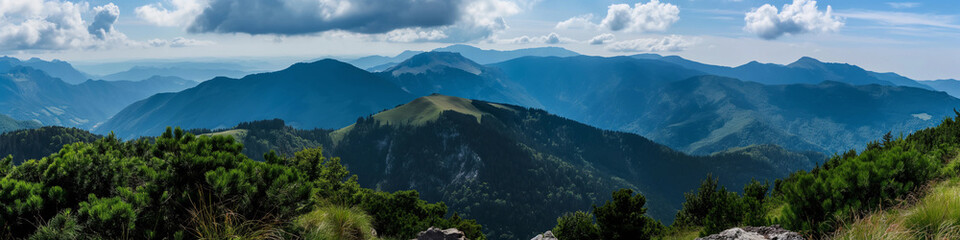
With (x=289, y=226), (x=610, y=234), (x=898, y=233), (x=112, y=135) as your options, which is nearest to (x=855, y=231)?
(x=898, y=233)

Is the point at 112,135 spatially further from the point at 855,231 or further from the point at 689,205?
the point at 689,205

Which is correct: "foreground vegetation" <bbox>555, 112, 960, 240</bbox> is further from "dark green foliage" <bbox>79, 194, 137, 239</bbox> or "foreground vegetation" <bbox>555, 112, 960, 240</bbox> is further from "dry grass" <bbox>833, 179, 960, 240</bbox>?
"dark green foliage" <bbox>79, 194, 137, 239</bbox>

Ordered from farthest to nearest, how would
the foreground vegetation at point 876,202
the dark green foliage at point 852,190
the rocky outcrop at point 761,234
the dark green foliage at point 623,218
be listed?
the dark green foliage at point 623,218 < the dark green foliage at point 852,190 < the rocky outcrop at point 761,234 < the foreground vegetation at point 876,202

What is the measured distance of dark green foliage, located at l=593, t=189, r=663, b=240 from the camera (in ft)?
62.8

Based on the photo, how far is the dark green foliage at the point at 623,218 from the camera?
62.8 ft

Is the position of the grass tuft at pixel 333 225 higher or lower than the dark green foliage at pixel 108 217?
lower

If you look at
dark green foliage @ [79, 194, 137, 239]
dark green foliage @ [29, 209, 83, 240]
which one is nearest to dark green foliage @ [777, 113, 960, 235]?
dark green foliage @ [79, 194, 137, 239]

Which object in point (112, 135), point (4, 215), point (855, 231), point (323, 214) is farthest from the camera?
point (112, 135)

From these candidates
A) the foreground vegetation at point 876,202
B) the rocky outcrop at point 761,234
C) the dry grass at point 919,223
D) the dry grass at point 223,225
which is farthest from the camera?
the rocky outcrop at point 761,234

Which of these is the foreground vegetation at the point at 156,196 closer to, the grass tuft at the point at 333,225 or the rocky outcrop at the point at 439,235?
the grass tuft at the point at 333,225

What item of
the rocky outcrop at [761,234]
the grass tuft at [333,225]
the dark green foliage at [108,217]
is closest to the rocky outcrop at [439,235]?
the grass tuft at [333,225]

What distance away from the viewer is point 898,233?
23.1ft

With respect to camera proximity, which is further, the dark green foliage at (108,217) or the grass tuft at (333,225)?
the grass tuft at (333,225)

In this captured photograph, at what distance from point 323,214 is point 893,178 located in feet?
42.3
